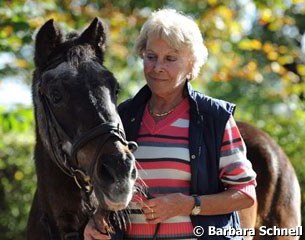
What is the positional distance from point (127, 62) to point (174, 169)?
7.80 metres

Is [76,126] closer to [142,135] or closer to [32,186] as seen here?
[142,135]

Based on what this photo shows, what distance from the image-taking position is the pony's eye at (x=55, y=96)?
318cm

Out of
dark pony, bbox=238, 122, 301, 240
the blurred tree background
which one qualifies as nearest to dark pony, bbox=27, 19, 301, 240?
dark pony, bbox=238, 122, 301, 240

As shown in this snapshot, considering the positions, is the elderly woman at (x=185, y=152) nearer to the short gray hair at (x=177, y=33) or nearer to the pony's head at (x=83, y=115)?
the short gray hair at (x=177, y=33)

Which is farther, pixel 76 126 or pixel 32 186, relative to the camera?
pixel 32 186

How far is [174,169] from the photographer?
3209mm

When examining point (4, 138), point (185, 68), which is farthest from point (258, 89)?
point (185, 68)

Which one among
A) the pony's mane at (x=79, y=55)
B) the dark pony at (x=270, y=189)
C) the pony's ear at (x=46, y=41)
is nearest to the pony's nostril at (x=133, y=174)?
the pony's mane at (x=79, y=55)

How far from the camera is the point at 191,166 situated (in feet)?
10.5

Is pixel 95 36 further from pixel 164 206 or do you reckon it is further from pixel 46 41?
pixel 164 206

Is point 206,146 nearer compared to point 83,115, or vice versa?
point 83,115

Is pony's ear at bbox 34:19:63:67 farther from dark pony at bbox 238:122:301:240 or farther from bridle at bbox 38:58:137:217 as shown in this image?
dark pony at bbox 238:122:301:240

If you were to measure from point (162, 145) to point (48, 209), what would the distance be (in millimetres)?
754
